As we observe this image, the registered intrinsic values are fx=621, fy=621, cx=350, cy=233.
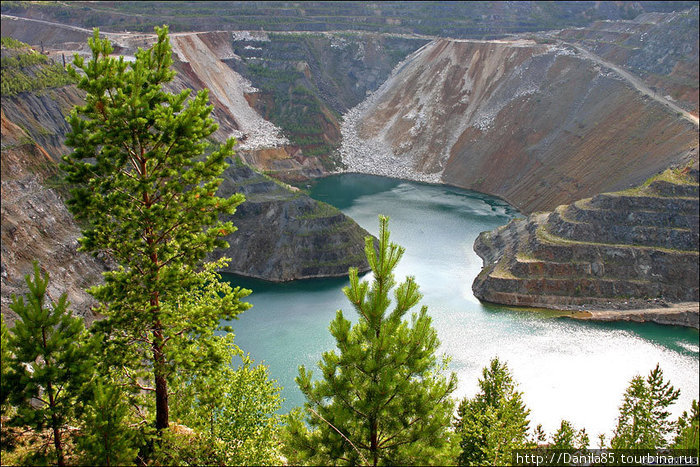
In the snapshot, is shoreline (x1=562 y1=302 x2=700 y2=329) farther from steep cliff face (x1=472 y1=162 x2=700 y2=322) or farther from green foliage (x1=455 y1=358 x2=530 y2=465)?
green foliage (x1=455 y1=358 x2=530 y2=465)

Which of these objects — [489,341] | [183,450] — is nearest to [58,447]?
[183,450]

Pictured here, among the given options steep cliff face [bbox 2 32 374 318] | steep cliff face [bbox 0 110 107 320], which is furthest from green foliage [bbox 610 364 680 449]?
steep cliff face [bbox 0 110 107 320]

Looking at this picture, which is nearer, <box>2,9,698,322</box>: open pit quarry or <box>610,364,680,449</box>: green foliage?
<box>610,364,680,449</box>: green foliage

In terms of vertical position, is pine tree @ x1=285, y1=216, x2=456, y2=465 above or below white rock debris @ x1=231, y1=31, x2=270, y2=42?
below

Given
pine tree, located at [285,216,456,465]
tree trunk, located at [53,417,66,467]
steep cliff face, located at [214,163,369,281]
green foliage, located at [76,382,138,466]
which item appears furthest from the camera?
steep cliff face, located at [214,163,369,281]

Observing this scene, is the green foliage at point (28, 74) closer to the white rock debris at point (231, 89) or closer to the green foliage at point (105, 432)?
the white rock debris at point (231, 89)

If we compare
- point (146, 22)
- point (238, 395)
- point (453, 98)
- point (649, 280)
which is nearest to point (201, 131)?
point (238, 395)

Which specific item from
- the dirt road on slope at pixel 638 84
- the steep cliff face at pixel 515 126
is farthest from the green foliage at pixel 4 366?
the dirt road on slope at pixel 638 84
